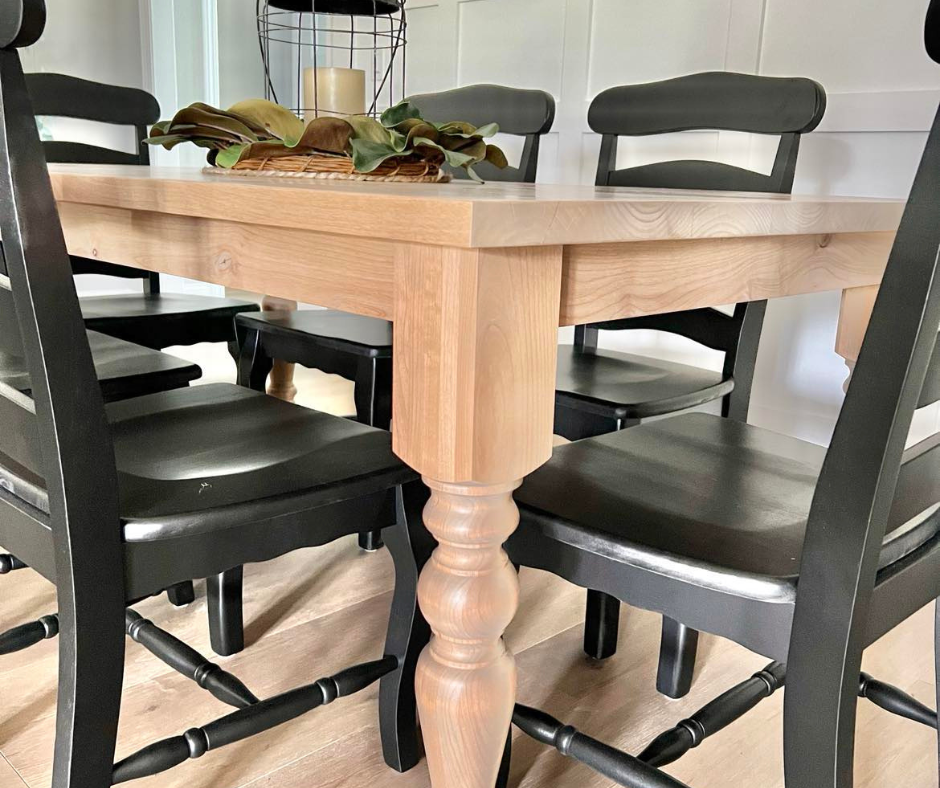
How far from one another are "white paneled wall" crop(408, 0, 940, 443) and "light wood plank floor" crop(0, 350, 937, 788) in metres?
0.88

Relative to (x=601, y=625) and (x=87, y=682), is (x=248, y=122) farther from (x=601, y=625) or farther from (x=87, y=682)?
(x=601, y=625)

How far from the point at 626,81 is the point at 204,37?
6.96 ft

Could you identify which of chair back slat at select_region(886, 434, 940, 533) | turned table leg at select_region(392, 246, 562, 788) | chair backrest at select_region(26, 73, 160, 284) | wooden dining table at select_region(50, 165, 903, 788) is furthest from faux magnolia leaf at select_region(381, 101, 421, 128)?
chair backrest at select_region(26, 73, 160, 284)

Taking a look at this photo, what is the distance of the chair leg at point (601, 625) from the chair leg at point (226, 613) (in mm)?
565

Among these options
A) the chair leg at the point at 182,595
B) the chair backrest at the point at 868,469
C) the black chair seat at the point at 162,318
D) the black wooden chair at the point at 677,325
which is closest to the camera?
the chair backrest at the point at 868,469

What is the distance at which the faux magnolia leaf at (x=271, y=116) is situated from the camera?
4.23 ft

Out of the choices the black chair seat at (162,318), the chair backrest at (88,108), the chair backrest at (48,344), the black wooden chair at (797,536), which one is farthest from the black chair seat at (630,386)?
the chair backrest at (88,108)

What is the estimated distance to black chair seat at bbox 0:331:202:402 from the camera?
1.36m

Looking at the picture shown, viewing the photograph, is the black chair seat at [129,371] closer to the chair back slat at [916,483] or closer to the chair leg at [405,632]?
the chair leg at [405,632]

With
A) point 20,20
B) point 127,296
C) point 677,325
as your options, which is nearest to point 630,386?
point 677,325

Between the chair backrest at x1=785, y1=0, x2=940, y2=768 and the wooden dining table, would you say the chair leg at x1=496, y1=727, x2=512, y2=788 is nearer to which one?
the wooden dining table

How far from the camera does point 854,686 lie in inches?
28.0

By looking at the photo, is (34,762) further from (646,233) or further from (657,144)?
(657,144)

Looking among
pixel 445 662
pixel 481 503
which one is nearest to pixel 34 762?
pixel 445 662
